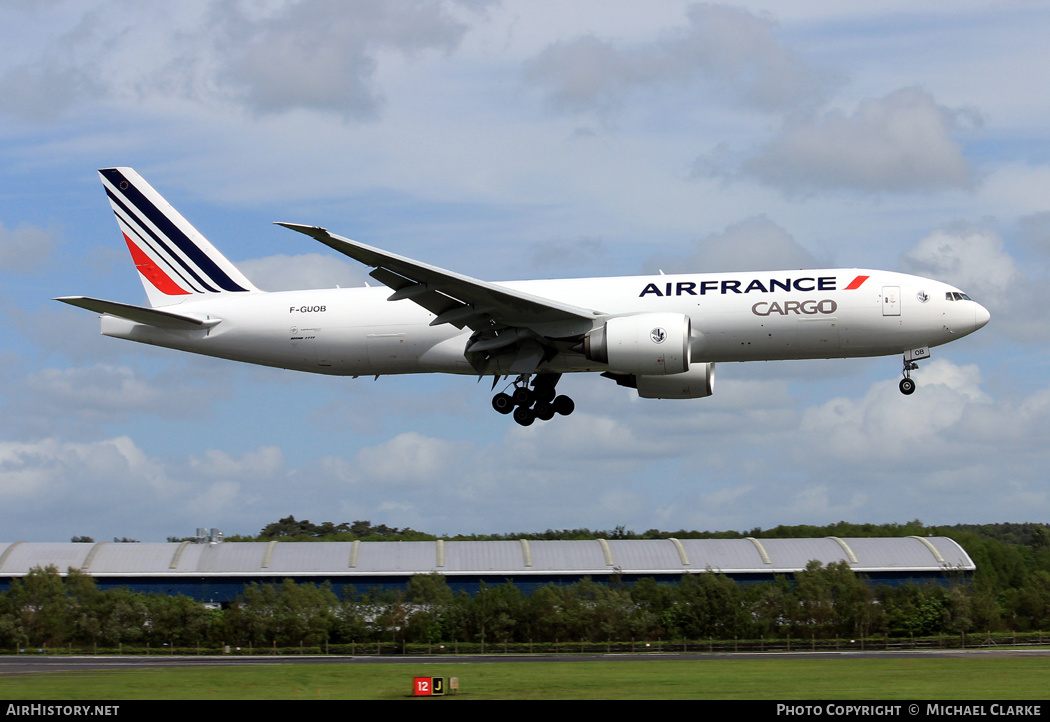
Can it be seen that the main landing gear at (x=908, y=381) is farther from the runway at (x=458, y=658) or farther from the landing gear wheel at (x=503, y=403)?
the runway at (x=458, y=658)

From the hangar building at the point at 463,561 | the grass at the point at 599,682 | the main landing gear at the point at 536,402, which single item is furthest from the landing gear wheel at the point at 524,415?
the hangar building at the point at 463,561

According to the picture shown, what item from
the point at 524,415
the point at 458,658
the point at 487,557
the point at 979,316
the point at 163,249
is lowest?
the point at 458,658

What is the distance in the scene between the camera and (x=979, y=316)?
125 ft

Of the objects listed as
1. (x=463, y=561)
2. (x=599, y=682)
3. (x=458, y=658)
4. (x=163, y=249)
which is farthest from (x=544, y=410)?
(x=463, y=561)

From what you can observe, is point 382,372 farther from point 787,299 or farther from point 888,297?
point 888,297

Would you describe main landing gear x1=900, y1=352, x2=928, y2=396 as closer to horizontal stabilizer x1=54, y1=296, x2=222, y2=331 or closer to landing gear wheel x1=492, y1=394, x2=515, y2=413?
landing gear wheel x1=492, y1=394, x2=515, y2=413

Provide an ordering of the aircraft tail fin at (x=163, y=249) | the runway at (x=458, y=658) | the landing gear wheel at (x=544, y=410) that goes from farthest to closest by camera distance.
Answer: the runway at (x=458, y=658), the aircraft tail fin at (x=163, y=249), the landing gear wheel at (x=544, y=410)

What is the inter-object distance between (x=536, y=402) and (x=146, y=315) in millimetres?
14496

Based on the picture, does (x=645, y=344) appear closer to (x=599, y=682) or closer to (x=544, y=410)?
(x=544, y=410)

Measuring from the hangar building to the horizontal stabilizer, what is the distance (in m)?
52.7

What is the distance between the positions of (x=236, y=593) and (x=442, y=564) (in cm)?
1689

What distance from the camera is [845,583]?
273 feet

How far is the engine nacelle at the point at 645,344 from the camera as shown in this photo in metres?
36.9

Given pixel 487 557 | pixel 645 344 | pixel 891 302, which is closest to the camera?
pixel 645 344
